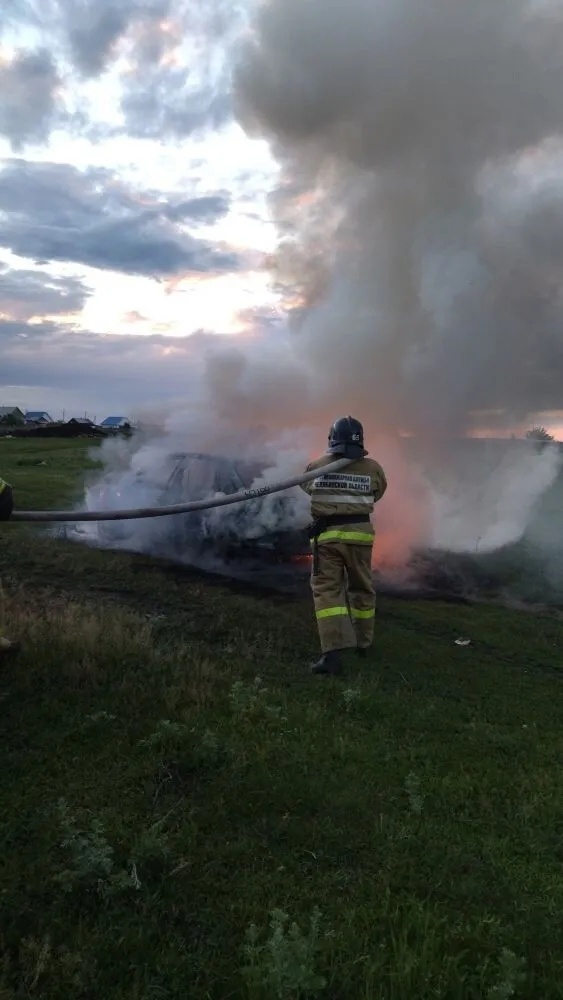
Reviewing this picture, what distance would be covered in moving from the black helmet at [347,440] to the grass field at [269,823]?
1.96m

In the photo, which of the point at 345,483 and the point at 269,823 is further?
the point at 345,483

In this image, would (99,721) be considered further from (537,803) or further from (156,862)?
(537,803)

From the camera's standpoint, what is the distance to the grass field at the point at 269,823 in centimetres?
242

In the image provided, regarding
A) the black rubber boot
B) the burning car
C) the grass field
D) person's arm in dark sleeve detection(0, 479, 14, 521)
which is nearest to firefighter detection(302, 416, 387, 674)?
the black rubber boot

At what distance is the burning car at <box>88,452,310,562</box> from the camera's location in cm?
1057

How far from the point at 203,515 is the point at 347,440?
15.6 feet

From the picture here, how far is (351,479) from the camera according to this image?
6.45m

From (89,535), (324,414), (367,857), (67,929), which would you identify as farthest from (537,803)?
(89,535)

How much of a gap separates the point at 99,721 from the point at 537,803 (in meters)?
2.53

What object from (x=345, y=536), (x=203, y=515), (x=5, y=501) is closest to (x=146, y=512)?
(x=5, y=501)

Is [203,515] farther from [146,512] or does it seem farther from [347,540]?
[146,512]

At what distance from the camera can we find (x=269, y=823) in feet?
10.9

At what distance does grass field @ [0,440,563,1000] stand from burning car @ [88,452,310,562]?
4.37 m

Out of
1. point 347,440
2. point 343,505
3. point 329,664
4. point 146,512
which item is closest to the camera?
point 146,512
